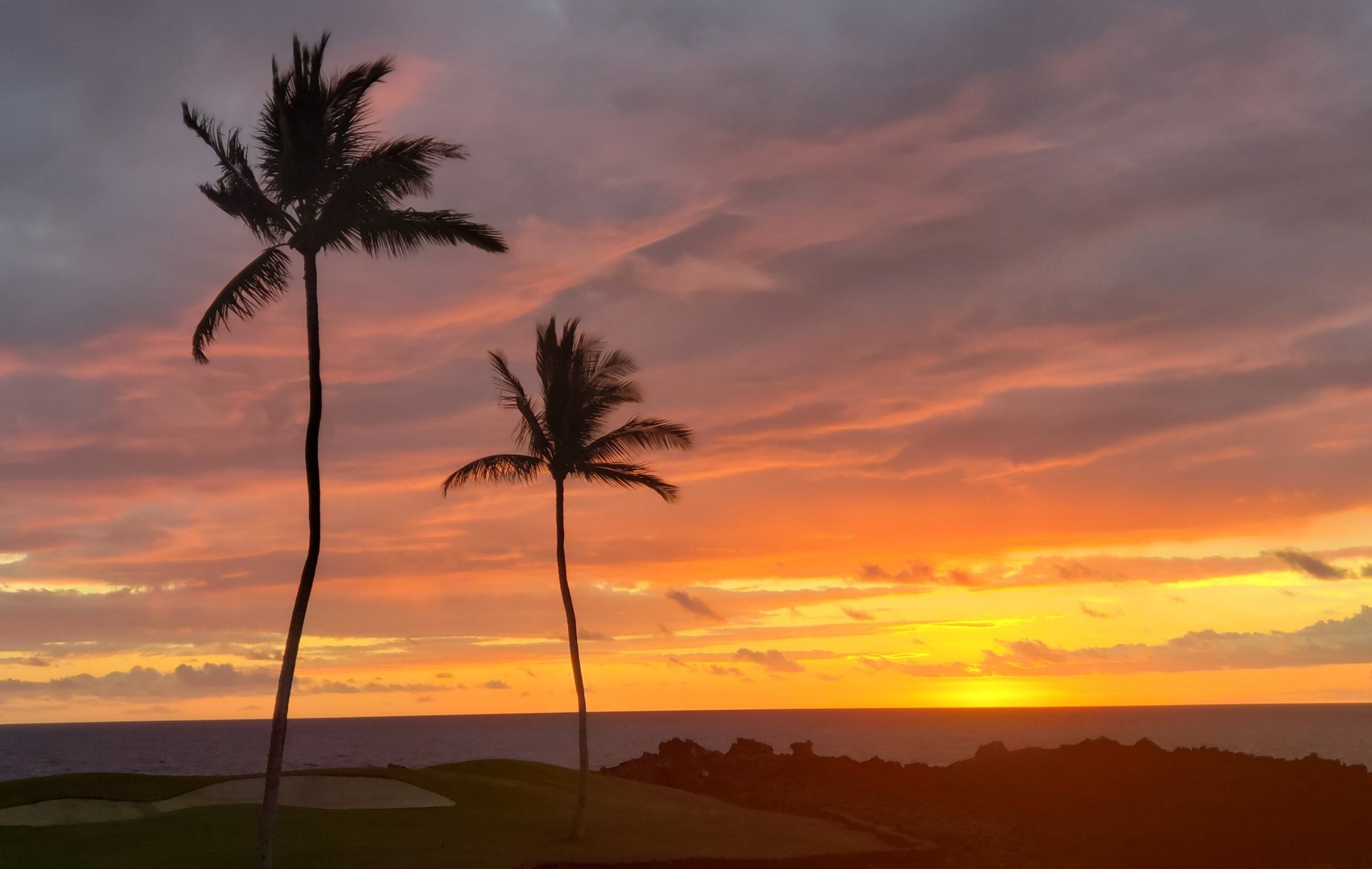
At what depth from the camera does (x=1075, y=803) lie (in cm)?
4312

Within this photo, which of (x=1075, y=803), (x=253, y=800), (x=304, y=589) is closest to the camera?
(x=304, y=589)

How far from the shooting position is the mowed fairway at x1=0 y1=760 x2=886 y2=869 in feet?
89.1

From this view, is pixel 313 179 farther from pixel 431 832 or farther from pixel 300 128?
pixel 431 832

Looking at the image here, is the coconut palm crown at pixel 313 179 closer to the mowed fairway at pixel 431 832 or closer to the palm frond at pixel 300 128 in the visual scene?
the palm frond at pixel 300 128

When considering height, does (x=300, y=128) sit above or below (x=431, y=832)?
above

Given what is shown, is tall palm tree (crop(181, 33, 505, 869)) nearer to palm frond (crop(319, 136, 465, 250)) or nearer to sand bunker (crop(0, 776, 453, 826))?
palm frond (crop(319, 136, 465, 250))

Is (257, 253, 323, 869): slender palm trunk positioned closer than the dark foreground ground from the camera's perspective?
Yes

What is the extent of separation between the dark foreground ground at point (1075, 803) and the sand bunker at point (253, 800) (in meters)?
11.8

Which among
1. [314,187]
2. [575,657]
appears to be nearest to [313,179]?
[314,187]

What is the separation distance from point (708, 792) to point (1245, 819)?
2365cm

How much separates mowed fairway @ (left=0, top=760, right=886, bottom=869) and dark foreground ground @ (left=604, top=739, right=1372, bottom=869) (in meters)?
2.23

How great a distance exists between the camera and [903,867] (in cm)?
3238

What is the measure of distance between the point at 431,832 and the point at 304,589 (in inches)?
452

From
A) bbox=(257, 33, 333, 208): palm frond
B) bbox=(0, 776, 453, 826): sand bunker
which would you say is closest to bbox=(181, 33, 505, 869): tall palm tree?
bbox=(257, 33, 333, 208): palm frond
